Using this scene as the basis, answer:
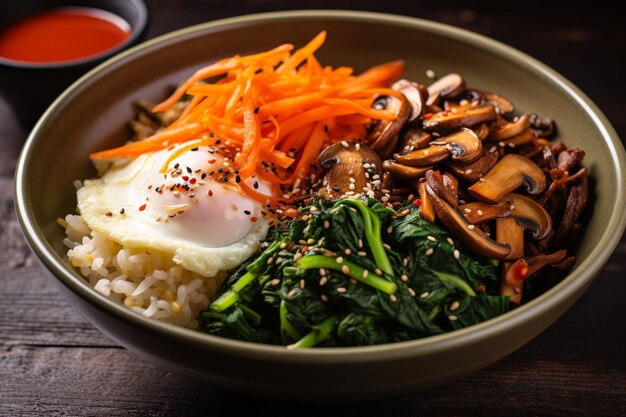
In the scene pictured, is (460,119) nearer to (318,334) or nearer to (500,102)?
(500,102)

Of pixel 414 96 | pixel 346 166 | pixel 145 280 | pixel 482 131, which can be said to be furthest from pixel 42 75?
pixel 482 131

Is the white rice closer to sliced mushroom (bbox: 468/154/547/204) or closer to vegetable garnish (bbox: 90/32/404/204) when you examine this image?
vegetable garnish (bbox: 90/32/404/204)

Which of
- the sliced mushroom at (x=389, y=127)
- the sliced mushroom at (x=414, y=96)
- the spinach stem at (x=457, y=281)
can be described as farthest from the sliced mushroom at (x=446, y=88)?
the spinach stem at (x=457, y=281)

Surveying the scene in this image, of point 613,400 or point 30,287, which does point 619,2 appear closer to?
point 613,400

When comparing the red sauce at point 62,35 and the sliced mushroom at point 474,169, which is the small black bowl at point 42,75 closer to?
the red sauce at point 62,35

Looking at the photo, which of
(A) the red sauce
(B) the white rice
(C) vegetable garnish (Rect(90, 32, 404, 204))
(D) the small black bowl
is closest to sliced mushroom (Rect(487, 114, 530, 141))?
(C) vegetable garnish (Rect(90, 32, 404, 204))

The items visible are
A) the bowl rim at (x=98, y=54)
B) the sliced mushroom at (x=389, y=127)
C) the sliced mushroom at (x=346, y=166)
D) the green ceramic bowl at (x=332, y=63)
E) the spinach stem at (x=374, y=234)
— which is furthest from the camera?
the bowl rim at (x=98, y=54)

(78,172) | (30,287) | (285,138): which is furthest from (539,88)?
(30,287)
